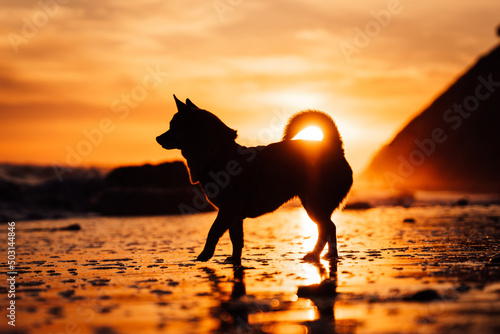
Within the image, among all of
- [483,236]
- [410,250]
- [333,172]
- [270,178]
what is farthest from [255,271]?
[483,236]

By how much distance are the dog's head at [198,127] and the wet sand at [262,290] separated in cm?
180

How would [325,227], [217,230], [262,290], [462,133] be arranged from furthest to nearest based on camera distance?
[462,133] < [325,227] < [217,230] < [262,290]

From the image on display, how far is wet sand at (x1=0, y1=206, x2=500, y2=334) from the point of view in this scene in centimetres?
412

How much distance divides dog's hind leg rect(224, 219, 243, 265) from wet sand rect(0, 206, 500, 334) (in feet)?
0.65

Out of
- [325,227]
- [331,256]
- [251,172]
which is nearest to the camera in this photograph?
[251,172]

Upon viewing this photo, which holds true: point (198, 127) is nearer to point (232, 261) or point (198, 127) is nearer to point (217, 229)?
point (217, 229)

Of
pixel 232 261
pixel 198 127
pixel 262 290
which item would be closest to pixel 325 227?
pixel 232 261

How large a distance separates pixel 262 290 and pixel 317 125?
4083 millimetres

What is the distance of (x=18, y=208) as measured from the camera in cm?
2277

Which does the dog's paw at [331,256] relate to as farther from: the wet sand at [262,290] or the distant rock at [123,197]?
the distant rock at [123,197]

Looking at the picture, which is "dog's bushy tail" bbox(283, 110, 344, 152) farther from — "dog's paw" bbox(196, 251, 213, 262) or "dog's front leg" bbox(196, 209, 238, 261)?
"dog's paw" bbox(196, 251, 213, 262)

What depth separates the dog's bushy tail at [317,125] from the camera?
9031mm

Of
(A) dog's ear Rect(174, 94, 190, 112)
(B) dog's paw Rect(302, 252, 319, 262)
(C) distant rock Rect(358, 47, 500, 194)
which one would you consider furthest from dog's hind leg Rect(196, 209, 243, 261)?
(C) distant rock Rect(358, 47, 500, 194)

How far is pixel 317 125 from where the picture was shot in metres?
9.10
